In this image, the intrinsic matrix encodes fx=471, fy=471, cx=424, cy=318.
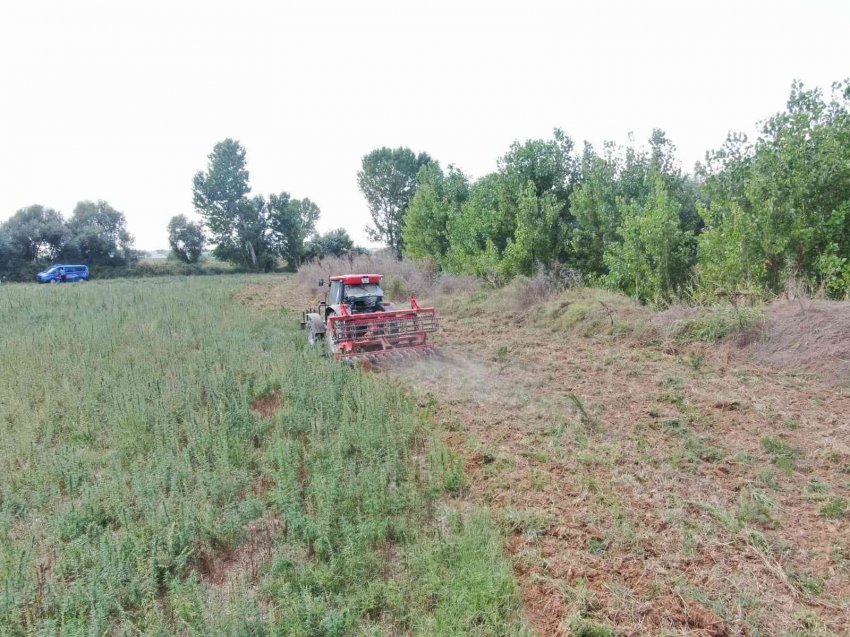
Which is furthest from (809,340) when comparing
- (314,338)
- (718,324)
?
(314,338)

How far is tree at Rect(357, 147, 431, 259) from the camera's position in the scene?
4338 cm

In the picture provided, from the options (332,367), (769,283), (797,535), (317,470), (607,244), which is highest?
(607,244)

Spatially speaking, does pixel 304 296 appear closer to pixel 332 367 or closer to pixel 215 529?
pixel 332 367

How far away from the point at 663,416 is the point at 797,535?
2.33 meters

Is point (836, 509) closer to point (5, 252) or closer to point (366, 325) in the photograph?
point (366, 325)

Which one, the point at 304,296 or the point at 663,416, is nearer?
the point at 663,416

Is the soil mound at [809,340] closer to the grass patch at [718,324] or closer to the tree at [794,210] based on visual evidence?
the grass patch at [718,324]

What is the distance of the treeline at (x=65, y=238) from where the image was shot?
36.6 metres

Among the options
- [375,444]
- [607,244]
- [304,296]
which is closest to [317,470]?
[375,444]

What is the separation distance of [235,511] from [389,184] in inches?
1642

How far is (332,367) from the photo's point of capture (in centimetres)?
800

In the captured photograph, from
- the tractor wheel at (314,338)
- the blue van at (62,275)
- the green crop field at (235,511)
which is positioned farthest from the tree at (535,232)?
the blue van at (62,275)

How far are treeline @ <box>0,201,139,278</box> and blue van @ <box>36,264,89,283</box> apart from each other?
494 centimetres

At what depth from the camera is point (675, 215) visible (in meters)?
11.6
